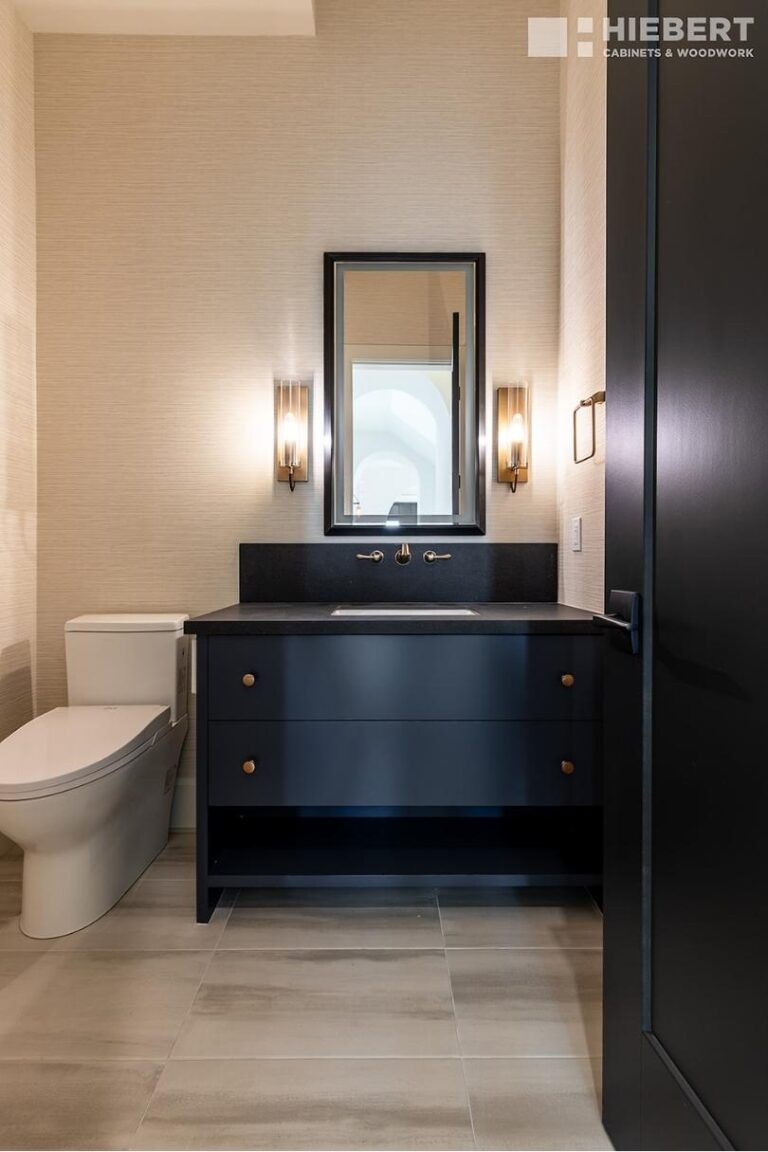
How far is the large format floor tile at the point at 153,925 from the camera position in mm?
1687

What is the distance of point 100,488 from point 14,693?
0.79 meters

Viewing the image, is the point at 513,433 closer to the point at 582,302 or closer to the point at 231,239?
the point at 582,302

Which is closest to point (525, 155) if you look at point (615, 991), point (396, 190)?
point (396, 190)

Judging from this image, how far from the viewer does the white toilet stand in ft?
5.31

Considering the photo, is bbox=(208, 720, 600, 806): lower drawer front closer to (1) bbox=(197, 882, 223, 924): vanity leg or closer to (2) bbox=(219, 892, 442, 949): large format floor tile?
(1) bbox=(197, 882, 223, 924): vanity leg

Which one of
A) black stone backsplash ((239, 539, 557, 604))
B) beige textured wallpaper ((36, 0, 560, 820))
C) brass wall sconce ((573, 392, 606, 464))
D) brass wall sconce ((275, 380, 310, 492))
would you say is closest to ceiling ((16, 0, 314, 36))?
beige textured wallpaper ((36, 0, 560, 820))

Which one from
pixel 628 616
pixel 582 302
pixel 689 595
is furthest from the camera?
pixel 582 302

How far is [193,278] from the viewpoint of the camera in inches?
92.3

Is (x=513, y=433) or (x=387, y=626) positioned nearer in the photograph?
(x=387, y=626)

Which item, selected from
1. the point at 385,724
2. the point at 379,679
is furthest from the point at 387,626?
the point at 385,724

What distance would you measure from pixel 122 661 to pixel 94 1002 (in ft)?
3.31

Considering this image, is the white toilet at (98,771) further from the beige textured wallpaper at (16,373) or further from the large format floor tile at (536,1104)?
the large format floor tile at (536,1104)

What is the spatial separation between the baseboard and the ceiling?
2.69 m

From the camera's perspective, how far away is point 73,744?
1768 millimetres
